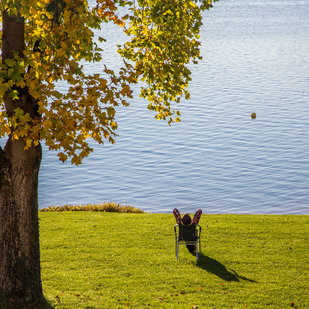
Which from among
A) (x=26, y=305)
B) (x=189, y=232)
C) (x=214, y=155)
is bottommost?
(x=26, y=305)

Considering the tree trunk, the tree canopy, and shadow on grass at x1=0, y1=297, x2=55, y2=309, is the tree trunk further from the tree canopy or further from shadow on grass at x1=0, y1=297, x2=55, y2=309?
the tree canopy

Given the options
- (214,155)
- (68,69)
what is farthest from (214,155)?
(68,69)

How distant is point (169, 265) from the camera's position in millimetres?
11203

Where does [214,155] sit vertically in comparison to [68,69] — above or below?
above

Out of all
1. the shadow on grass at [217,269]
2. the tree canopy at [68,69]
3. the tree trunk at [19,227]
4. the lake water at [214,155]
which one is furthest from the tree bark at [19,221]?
the lake water at [214,155]

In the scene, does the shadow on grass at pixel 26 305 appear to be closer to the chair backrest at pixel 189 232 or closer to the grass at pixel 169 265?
the grass at pixel 169 265

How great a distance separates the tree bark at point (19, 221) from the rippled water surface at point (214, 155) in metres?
15.0

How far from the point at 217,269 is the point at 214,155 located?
2216 centimetres

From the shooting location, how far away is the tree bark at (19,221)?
8398 mm

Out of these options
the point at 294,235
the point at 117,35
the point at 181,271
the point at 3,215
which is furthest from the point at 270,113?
the point at 117,35

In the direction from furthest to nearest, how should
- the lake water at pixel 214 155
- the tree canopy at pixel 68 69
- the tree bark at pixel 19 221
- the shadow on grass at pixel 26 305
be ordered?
the lake water at pixel 214 155, the shadow on grass at pixel 26 305, the tree bark at pixel 19 221, the tree canopy at pixel 68 69

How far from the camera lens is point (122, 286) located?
10008mm

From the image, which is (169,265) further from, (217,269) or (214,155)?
(214,155)

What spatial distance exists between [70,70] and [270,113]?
3716 centimetres
